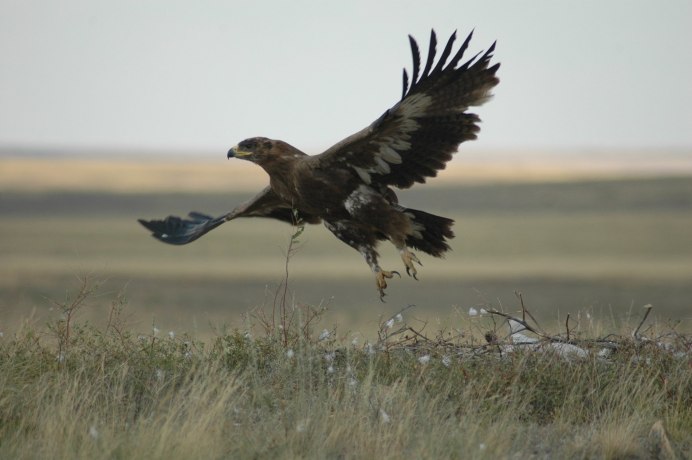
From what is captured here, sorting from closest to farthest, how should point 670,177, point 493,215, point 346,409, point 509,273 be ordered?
point 346,409
point 509,273
point 493,215
point 670,177

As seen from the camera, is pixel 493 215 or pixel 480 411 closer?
pixel 480 411

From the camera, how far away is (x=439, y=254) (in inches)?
310

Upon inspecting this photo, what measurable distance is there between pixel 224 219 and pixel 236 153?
0.88 meters

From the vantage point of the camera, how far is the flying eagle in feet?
23.6

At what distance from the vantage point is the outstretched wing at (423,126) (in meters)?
7.13

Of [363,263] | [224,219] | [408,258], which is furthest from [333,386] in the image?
[363,263]

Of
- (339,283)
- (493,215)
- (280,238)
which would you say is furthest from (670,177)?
(339,283)

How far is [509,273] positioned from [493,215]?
2102 centimetres

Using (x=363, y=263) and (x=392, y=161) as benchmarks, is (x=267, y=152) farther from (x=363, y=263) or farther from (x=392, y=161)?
(x=363, y=263)

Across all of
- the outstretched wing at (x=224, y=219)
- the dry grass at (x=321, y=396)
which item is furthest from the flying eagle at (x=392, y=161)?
the dry grass at (x=321, y=396)

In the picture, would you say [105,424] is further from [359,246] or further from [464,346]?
[359,246]

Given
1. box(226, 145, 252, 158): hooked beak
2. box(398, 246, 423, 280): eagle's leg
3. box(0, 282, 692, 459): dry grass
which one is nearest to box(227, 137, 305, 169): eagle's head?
box(226, 145, 252, 158): hooked beak

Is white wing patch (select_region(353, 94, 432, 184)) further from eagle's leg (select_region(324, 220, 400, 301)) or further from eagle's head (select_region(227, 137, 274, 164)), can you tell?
eagle's head (select_region(227, 137, 274, 164))

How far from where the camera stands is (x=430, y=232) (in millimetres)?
7758
